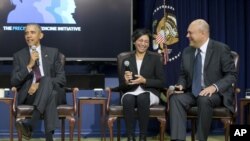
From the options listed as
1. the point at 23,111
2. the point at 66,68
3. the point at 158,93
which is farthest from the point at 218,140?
the point at 23,111

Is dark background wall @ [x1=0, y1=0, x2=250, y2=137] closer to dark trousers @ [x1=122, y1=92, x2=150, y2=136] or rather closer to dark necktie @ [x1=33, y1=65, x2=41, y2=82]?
dark necktie @ [x1=33, y1=65, x2=41, y2=82]

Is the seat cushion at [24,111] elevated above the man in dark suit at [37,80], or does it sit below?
below

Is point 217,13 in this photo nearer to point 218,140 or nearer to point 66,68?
point 218,140

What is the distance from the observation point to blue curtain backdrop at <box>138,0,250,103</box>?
20.2ft

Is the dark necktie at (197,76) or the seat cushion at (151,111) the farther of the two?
the seat cushion at (151,111)

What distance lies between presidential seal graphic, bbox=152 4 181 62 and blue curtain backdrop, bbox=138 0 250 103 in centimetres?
13

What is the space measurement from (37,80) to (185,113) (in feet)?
5.18

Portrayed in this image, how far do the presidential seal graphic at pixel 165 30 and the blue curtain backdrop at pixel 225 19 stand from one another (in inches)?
5.2

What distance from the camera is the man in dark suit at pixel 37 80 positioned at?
4.56 m

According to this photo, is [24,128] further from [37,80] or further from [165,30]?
[165,30]

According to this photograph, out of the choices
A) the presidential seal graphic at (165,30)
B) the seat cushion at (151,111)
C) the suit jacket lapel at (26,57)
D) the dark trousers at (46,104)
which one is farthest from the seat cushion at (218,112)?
the suit jacket lapel at (26,57)

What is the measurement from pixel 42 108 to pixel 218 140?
8.05 ft

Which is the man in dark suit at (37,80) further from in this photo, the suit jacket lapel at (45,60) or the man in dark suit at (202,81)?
→ the man in dark suit at (202,81)

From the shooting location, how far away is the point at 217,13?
629 centimetres
